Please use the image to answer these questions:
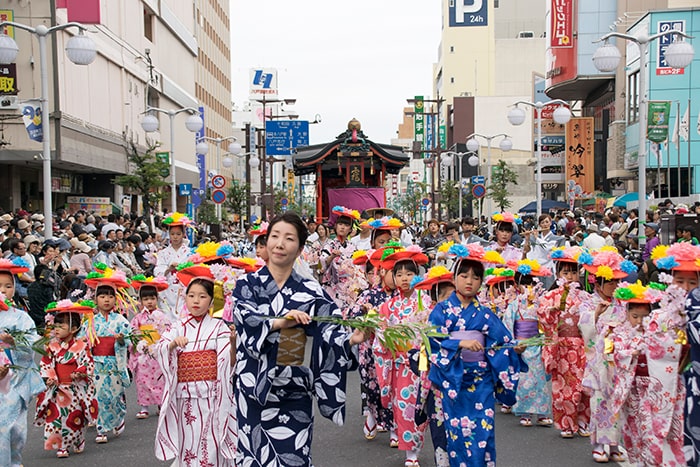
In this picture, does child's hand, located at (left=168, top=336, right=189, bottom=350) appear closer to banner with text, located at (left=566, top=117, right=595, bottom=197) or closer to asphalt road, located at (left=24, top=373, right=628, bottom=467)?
asphalt road, located at (left=24, top=373, right=628, bottom=467)

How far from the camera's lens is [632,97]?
3906cm

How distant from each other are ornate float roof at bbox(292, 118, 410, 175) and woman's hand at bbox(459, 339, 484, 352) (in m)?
16.3

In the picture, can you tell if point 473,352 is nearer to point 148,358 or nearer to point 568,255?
point 568,255

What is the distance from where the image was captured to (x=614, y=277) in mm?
7500

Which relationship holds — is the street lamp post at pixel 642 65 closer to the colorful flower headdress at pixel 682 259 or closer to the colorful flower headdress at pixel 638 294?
the colorful flower headdress at pixel 638 294

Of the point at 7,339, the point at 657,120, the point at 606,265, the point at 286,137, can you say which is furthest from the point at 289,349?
the point at 286,137

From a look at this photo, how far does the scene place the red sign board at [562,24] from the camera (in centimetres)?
4691

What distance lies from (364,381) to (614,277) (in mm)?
2420

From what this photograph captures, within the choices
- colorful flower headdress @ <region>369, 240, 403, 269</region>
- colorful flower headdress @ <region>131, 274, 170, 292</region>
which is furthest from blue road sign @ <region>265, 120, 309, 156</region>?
colorful flower headdress @ <region>369, 240, 403, 269</region>

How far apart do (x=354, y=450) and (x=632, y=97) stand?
34.8 m

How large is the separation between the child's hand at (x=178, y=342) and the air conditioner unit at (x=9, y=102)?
23.1 m

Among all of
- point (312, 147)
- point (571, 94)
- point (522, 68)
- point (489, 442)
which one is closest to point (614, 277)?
point (489, 442)

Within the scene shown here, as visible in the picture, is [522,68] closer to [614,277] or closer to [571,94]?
[571,94]

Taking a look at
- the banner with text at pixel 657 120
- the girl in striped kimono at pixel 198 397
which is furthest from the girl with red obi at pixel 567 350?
the banner with text at pixel 657 120
